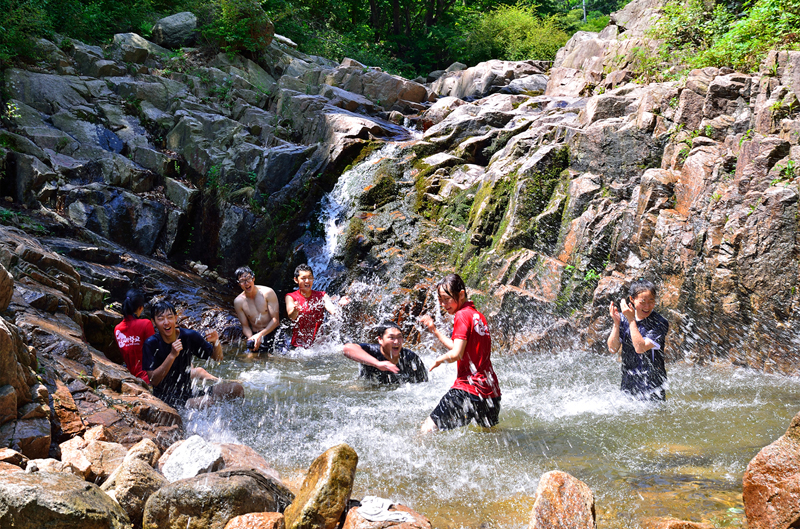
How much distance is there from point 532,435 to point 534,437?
0.16 ft

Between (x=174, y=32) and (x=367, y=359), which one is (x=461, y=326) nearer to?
(x=367, y=359)

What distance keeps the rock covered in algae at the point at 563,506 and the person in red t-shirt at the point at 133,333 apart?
426 cm

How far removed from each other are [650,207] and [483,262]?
8.54 feet

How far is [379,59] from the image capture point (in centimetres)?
2403

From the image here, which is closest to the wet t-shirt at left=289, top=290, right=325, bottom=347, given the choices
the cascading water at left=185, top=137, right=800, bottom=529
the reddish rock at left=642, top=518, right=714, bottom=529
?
the cascading water at left=185, top=137, right=800, bottom=529

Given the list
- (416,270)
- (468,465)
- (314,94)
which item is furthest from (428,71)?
(468,465)

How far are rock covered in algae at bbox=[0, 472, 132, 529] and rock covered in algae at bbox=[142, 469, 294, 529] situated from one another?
21cm

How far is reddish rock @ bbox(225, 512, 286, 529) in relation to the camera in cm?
300

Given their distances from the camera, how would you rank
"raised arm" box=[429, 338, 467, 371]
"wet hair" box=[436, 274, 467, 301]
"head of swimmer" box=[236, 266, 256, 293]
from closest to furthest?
"raised arm" box=[429, 338, 467, 371]
"wet hair" box=[436, 274, 467, 301]
"head of swimmer" box=[236, 266, 256, 293]

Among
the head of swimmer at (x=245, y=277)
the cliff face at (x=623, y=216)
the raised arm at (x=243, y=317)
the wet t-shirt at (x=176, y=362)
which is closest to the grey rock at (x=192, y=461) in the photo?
the wet t-shirt at (x=176, y=362)

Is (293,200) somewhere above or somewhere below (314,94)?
below

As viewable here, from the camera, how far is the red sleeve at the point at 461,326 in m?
4.45

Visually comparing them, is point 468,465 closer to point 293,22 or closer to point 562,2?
point 293,22

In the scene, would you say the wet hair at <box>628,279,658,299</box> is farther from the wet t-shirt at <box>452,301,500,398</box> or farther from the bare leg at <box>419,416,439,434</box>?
the bare leg at <box>419,416,439,434</box>
